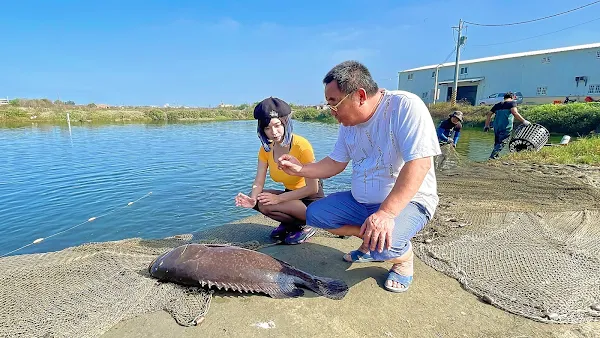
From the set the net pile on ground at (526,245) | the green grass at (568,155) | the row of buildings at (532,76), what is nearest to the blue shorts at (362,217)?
the net pile on ground at (526,245)

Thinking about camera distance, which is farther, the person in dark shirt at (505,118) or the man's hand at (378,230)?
the person in dark shirt at (505,118)

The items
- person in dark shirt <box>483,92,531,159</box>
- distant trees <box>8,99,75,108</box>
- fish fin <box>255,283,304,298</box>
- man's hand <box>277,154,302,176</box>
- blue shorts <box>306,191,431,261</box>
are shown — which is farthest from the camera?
distant trees <box>8,99,75,108</box>

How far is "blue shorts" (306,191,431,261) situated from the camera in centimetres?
247

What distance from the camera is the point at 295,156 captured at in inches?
137

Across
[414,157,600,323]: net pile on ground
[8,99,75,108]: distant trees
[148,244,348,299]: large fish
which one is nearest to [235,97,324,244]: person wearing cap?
[148,244,348,299]: large fish

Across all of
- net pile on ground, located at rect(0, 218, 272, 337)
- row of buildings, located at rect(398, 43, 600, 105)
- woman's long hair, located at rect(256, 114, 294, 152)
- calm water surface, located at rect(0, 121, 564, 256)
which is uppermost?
row of buildings, located at rect(398, 43, 600, 105)

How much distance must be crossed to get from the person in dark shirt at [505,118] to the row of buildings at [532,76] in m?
23.3

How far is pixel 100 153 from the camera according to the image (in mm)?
15398

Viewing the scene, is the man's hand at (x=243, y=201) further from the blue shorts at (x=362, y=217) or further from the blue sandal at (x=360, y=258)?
the blue sandal at (x=360, y=258)

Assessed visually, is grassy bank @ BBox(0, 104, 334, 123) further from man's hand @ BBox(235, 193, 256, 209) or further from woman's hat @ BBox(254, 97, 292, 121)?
man's hand @ BBox(235, 193, 256, 209)

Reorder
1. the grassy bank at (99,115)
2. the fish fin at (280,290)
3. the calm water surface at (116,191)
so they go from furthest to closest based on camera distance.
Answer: the grassy bank at (99,115) → the calm water surface at (116,191) → the fish fin at (280,290)

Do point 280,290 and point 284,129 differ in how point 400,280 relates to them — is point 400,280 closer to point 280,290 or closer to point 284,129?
point 280,290

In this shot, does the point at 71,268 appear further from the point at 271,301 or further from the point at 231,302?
the point at 271,301

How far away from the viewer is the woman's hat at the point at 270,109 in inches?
130
